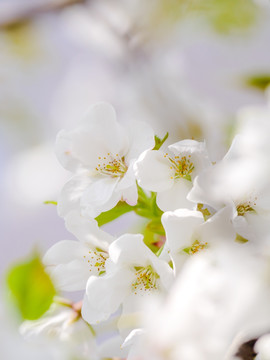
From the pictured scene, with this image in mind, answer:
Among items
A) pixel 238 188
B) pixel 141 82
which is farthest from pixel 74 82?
pixel 238 188

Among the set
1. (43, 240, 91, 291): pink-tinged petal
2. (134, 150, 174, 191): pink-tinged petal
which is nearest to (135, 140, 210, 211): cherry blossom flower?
(134, 150, 174, 191): pink-tinged petal

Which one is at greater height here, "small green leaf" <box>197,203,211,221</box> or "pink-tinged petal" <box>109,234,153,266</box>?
"pink-tinged petal" <box>109,234,153,266</box>

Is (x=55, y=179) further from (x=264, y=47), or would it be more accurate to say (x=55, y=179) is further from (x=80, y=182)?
(x=80, y=182)

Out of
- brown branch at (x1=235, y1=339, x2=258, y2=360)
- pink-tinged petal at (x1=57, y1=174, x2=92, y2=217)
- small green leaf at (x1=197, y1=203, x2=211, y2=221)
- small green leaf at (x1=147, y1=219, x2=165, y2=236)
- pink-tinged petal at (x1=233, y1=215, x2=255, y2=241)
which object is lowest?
brown branch at (x1=235, y1=339, x2=258, y2=360)

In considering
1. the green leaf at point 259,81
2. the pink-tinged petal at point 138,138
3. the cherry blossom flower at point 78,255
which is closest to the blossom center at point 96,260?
the cherry blossom flower at point 78,255

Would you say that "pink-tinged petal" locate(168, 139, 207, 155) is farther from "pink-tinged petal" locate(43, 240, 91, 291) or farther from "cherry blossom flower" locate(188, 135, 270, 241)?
"pink-tinged petal" locate(43, 240, 91, 291)

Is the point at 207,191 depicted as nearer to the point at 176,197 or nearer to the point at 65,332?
the point at 176,197

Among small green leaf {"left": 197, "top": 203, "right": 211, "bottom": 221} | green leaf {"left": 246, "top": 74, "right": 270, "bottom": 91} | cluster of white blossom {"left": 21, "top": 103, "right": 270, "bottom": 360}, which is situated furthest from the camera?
green leaf {"left": 246, "top": 74, "right": 270, "bottom": 91}

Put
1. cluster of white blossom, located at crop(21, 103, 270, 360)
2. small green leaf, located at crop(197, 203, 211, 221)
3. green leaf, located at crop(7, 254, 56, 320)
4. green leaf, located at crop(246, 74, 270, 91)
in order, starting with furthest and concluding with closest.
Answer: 1. green leaf, located at crop(246, 74, 270, 91)
2. small green leaf, located at crop(197, 203, 211, 221)
3. green leaf, located at crop(7, 254, 56, 320)
4. cluster of white blossom, located at crop(21, 103, 270, 360)

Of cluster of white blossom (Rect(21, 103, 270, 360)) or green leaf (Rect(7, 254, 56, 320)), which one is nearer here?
cluster of white blossom (Rect(21, 103, 270, 360))
